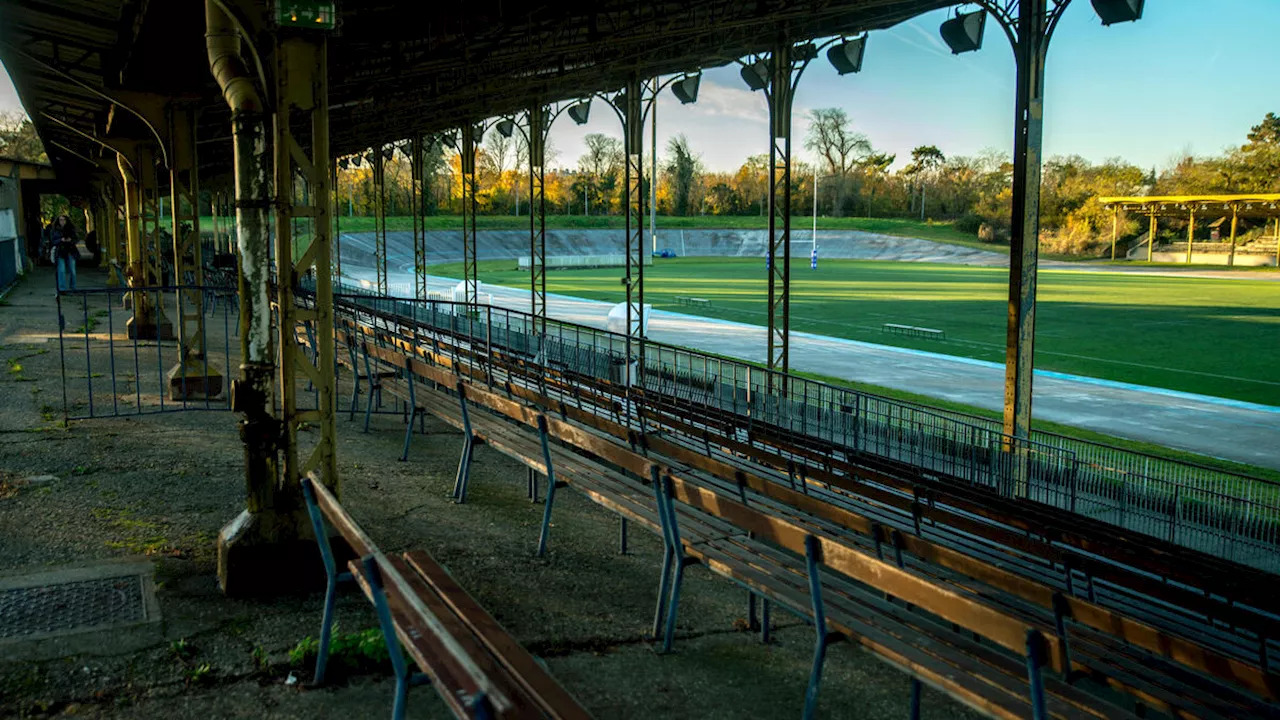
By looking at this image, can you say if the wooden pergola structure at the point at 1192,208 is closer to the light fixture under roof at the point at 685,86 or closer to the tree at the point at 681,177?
the tree at the point at 681,177

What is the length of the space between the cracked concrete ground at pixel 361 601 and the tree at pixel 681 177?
317 feet

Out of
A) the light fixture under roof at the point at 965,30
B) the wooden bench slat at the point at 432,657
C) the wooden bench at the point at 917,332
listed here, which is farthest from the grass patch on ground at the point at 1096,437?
the wooden bench at the point at 917,332

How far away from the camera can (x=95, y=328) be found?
21656 millimetres

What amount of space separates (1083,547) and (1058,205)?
331 feet

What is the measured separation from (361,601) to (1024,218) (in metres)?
8.96

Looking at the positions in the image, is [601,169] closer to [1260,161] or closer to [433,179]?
[433,179]

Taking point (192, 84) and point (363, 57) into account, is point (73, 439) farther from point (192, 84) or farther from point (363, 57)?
point (363, 57)

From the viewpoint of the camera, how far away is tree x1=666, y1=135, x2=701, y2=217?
351ft

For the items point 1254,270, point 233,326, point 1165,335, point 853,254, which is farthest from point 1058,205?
point 233,326

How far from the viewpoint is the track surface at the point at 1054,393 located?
15.5 m

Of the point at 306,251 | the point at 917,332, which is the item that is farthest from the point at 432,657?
the point at 917,332

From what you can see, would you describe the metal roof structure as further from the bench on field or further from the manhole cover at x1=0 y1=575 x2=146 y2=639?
the bench on field

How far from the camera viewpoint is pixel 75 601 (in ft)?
18.7

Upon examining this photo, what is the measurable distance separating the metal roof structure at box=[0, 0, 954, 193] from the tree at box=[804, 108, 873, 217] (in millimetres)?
103853
